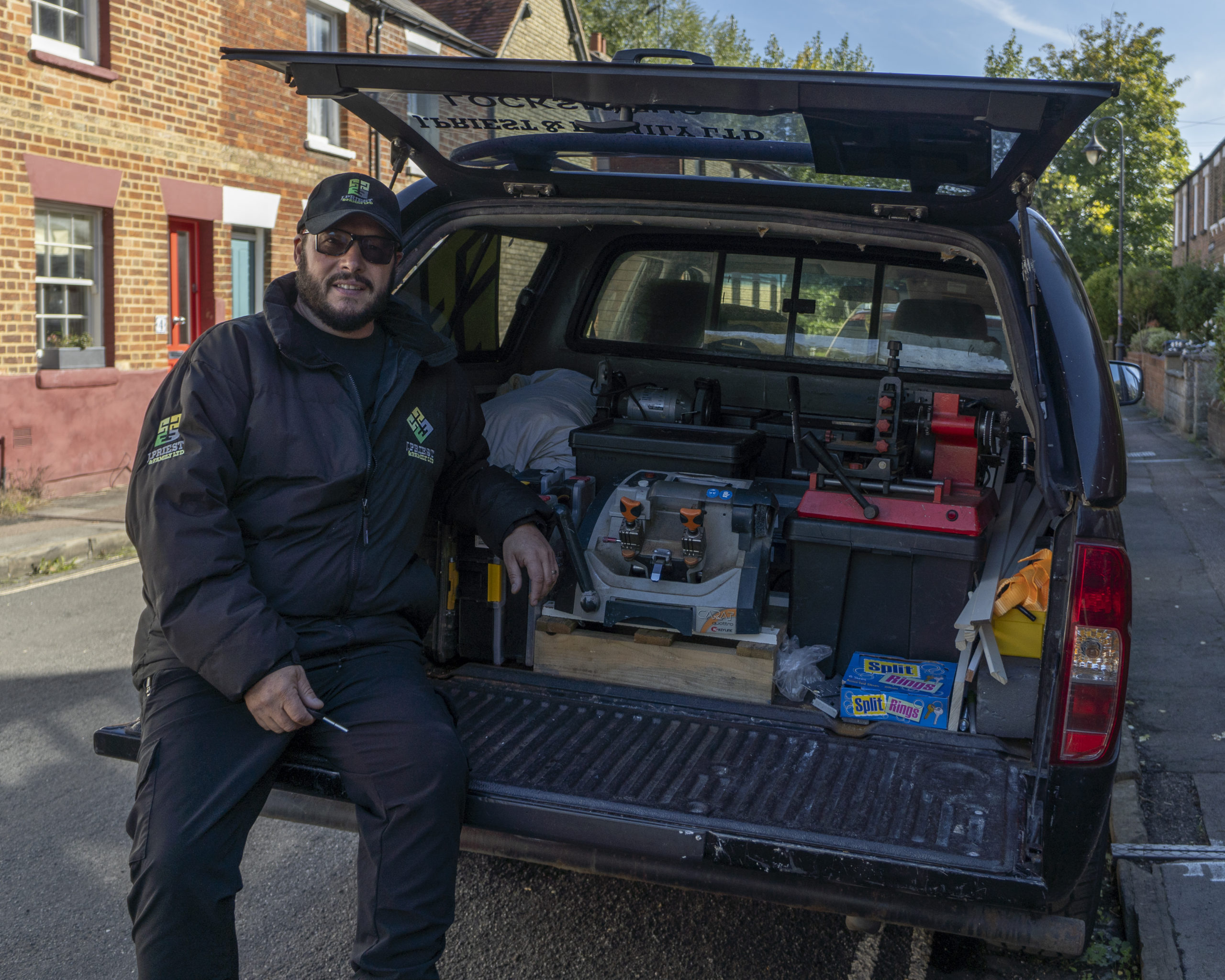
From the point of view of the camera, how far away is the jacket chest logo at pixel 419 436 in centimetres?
304

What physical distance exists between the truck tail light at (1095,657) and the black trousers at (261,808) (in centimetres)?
136


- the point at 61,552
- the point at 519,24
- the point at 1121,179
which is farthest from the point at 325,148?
the point at 1121,179

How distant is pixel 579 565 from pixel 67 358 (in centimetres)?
863

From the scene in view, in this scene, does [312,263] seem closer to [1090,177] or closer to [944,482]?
[944,482]

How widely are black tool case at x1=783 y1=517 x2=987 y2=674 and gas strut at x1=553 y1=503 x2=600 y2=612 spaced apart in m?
0.67

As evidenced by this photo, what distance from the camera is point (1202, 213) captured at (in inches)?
1895

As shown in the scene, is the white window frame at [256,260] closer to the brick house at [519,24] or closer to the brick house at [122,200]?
the brick house at [122,200]

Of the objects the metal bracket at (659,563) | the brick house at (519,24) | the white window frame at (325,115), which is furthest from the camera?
the brick house at (519,24)

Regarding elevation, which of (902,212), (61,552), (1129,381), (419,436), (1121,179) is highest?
(1121,179)

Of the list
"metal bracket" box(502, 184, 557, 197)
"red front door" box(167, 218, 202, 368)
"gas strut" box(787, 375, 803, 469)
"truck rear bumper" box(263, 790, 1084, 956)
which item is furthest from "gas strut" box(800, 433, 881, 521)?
"red front door" box(167, 218, 202, 368)

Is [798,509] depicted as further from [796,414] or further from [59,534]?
[59,534]

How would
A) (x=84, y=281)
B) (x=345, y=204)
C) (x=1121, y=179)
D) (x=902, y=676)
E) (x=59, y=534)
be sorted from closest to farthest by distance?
(x=345, y=204) → (x=902, y=676) → (x=59, y=534) → (x=84, y=281) → (x=1121, y=179)

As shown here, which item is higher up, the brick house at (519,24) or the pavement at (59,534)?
the brick house at (519,24)

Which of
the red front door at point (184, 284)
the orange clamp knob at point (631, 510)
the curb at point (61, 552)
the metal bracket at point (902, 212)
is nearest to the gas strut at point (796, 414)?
the orange clamp knob at point (631, 510)
